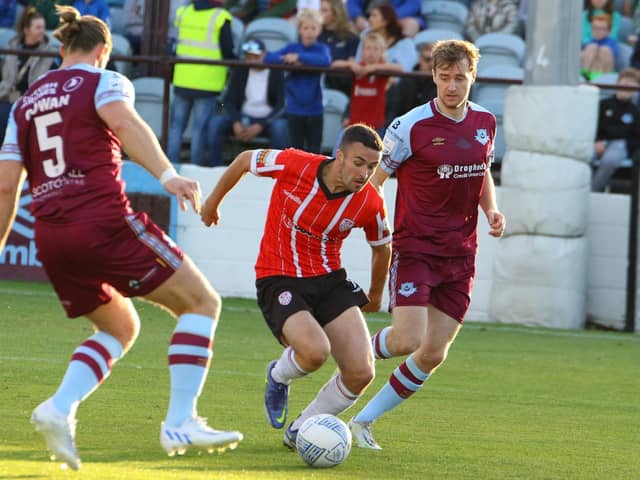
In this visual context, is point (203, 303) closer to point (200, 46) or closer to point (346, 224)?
point (346, 224)

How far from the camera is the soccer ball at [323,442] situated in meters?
6.62

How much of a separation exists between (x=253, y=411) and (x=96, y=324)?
7.32 ft

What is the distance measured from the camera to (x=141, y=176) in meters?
14.5

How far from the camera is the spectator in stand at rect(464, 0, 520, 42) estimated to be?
16.3 metres

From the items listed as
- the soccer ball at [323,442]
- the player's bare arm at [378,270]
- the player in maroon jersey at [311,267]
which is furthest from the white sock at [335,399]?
the player's bare arm at [378,270]

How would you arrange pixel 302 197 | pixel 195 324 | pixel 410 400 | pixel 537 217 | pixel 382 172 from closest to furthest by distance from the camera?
pixel 195 324
pixel 302 197
pixel 382 172
pixel 410 400
pixel 537 217

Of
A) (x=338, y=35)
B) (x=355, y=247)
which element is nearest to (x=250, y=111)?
(x=338, y=35)

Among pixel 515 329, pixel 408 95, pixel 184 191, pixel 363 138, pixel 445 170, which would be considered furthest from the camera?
pixel 408 95

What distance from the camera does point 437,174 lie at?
25.4 feet

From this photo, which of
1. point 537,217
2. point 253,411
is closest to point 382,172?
point 253,411

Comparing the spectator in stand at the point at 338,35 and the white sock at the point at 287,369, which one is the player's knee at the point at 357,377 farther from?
the spectator in stand at the point at 338,35

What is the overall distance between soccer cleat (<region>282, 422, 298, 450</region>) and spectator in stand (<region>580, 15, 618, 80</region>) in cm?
926

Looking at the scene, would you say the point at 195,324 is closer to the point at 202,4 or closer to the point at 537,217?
the point at 537,217

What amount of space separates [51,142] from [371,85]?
28.1ft
